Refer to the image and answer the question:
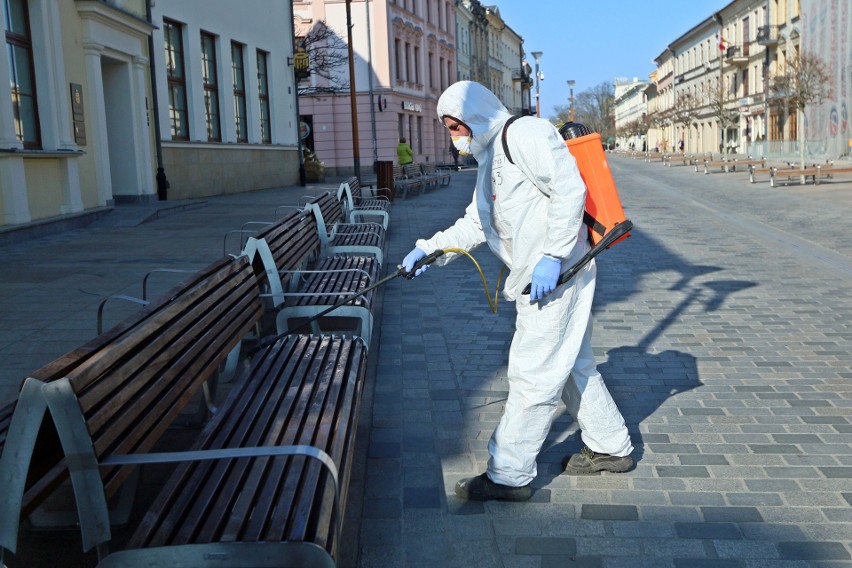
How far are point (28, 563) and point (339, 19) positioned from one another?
40.7 m

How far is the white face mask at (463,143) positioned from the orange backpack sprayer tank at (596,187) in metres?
0.40

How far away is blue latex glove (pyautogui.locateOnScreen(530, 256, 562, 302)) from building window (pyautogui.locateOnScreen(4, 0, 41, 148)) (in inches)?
458

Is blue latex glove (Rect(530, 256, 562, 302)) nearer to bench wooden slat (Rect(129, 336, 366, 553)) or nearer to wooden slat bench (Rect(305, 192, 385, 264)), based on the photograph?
bench wooden slat (Rect(129, 336, 366, 553))

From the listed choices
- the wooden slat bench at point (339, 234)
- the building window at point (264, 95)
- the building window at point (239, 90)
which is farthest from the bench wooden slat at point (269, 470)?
the building window at point (264, 95)

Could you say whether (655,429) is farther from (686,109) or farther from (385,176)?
(686,109)

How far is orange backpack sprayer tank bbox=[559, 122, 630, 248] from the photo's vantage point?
12.1ft

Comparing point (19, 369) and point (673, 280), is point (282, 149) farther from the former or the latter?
point (19, 369)

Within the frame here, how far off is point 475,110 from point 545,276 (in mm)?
737

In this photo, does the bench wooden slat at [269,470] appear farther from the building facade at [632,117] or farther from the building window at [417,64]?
the building facade at [632,117]

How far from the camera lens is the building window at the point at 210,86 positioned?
2298cm

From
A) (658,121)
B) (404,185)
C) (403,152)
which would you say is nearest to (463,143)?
(404,185)

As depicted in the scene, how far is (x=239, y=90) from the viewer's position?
2555cm

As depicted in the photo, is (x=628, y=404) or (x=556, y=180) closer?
(x=556, y=180)

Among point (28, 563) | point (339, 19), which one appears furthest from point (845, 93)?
point (28, 563)
